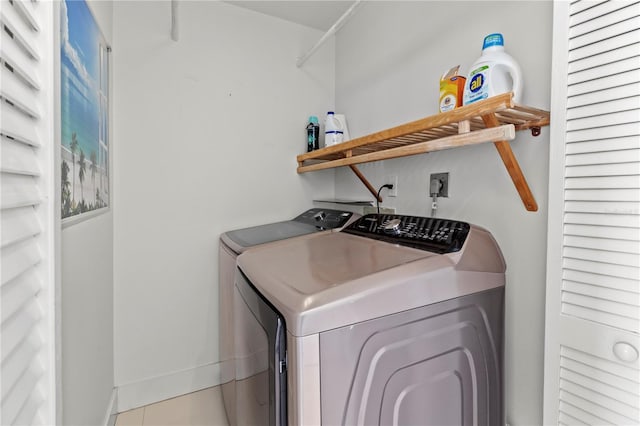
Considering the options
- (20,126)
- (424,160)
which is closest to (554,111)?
(424,160)

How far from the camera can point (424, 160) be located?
1.79m

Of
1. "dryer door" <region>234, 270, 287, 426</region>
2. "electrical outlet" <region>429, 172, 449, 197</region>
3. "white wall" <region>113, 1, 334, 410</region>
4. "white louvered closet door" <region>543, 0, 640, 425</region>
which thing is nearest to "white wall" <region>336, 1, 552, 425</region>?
"electrical outlet" <region>429, 172, 449, 197</region>

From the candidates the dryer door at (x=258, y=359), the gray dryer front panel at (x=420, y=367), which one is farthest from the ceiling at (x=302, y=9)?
the gray dryer front panel at (x=420, y=367)

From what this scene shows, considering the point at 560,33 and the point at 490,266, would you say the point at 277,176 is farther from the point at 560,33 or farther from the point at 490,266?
the point at 560,33

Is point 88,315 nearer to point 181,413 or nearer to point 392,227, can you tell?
point 181,413

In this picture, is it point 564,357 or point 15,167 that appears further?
point 564,357

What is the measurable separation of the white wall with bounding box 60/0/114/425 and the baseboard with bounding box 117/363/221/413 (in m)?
0.16

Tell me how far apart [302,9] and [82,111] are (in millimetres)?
1719

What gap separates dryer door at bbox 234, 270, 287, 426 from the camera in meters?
0.97

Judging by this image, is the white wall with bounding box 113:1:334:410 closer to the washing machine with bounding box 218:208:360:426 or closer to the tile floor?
the tile floor

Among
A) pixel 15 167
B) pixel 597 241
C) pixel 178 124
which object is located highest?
pixel 178 124

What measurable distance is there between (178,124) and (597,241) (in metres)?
2.24

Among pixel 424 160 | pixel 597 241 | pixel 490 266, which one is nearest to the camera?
pixel 597 241

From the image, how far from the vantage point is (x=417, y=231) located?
146cm
